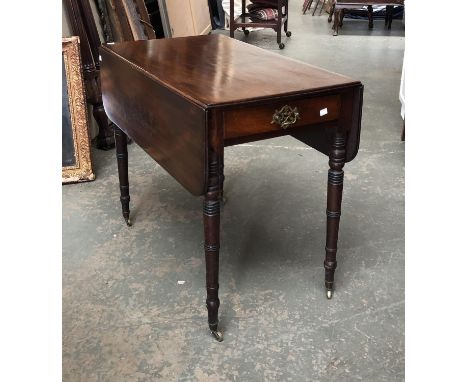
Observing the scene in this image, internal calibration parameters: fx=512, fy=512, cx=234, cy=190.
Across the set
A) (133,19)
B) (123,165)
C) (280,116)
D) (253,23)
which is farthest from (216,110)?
(253,23)

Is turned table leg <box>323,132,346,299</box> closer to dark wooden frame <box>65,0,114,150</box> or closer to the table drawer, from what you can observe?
the table drawer

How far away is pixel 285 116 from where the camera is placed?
53.7 inches

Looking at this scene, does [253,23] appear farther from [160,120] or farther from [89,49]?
[160,120]

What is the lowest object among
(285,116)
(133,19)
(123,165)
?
(123,165)

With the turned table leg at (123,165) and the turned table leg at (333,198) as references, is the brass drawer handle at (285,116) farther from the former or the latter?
the turned table leg at (123,165)

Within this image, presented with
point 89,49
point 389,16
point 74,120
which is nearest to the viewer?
point 74,120

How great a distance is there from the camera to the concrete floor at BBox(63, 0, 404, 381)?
4.85 feet

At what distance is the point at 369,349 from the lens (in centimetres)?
151

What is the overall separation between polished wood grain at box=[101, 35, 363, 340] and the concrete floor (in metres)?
0.14

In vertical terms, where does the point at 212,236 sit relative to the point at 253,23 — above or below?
below

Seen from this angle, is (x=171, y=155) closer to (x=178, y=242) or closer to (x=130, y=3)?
(x=178, y=242)

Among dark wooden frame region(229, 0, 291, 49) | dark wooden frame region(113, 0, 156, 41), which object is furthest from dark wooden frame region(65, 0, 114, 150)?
dark wooden frame region(229, 0, 291, 49)

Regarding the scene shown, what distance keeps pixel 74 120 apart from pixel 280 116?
1.53m

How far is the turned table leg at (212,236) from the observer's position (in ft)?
4.42
